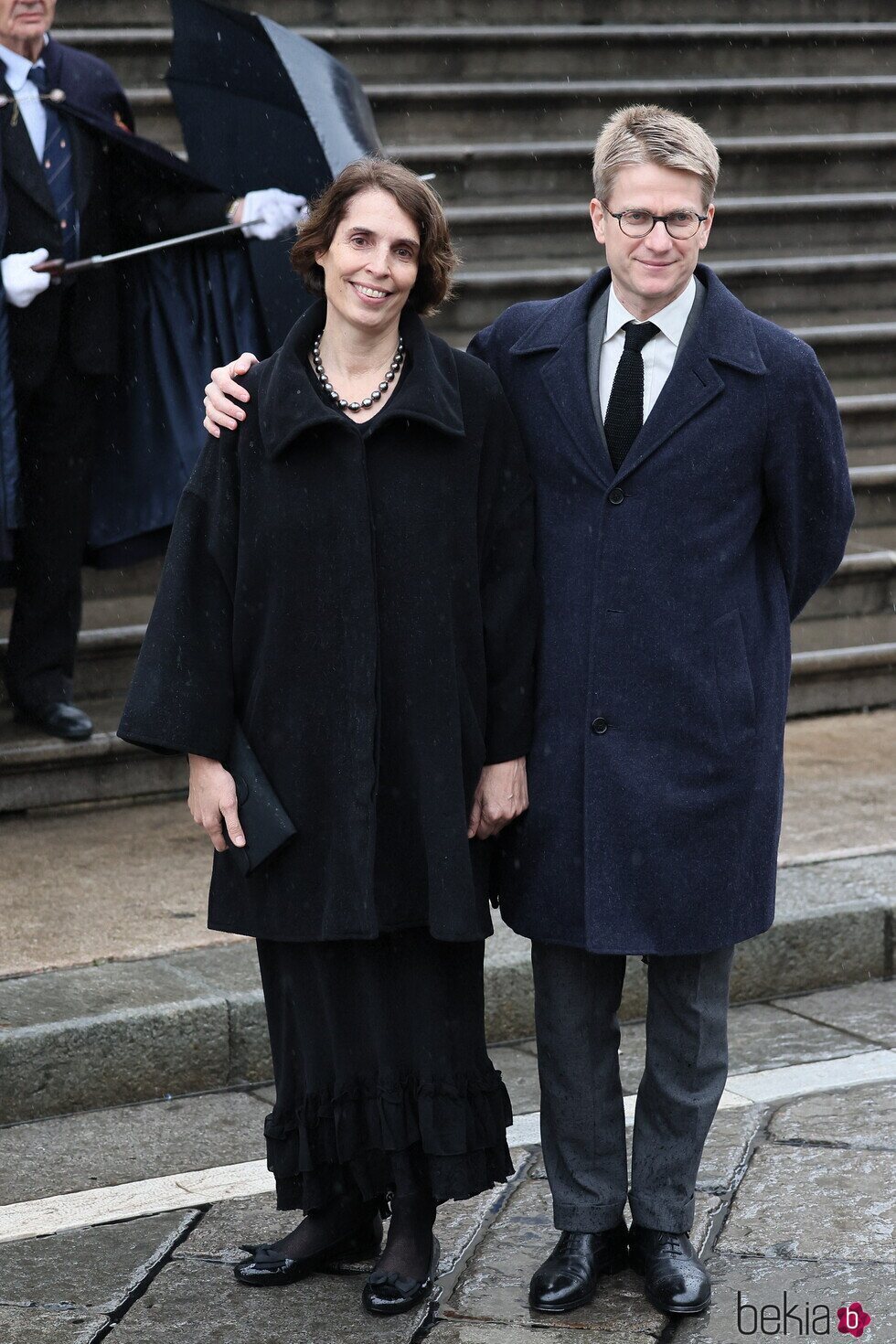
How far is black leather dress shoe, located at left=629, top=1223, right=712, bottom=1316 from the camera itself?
3369 mm

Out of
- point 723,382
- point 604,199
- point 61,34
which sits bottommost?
point 723,382

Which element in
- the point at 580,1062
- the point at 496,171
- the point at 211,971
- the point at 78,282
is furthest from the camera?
the point at 496,171

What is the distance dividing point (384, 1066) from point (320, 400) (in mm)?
1155

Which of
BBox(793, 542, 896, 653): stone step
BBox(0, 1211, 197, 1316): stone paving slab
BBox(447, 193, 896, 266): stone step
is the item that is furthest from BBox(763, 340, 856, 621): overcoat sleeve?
BBox(447, 193, 896, 266): stone step

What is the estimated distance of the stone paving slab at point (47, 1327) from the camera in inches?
130

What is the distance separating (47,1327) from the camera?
3.35m

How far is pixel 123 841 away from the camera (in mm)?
5957

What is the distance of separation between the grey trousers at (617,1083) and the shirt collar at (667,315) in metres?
1.08

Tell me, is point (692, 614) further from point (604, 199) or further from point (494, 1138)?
point (494, 1138)

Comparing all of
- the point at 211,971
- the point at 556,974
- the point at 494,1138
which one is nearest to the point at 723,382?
the point at 556,974

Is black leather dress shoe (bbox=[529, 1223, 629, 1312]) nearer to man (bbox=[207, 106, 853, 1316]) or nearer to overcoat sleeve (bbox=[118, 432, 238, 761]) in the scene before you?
man (bbox=[207, 106, 853, 1316])

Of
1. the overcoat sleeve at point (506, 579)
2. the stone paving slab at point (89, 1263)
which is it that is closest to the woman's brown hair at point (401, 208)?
the overcoat sleeve at point (506, 579)

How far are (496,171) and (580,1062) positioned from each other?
20.0ft

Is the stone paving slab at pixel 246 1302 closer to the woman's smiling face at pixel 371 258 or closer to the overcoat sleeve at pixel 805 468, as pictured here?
the overcoat sleeve at pixel 805 468
